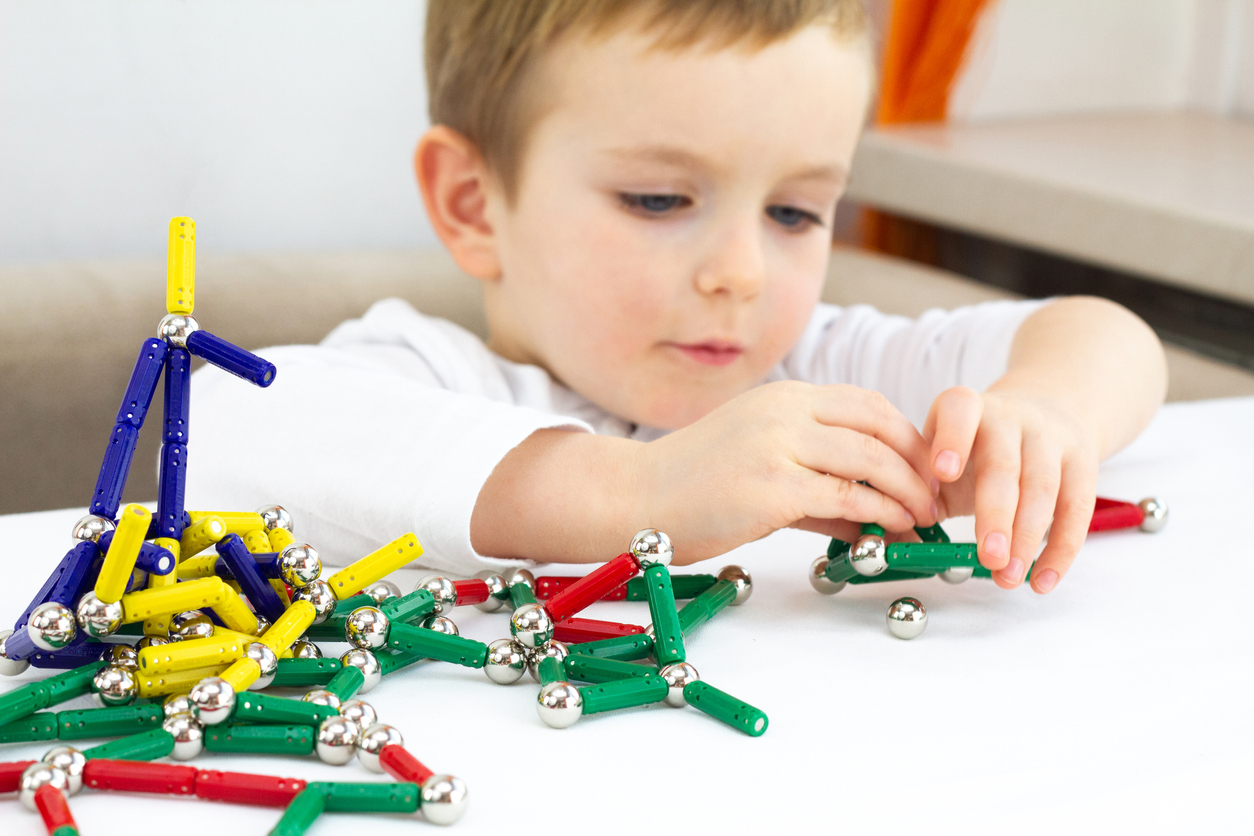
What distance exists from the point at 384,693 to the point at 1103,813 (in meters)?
0.23

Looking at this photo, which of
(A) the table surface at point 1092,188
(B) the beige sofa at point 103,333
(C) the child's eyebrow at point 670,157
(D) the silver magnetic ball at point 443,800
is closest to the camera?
(D) the silver magnetic ball at point 443,800

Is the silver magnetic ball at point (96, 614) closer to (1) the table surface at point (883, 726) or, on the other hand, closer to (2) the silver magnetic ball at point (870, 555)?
(1) the table surface at point (883, 726)

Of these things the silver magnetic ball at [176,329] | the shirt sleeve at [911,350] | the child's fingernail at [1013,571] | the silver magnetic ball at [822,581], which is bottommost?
the shirt sleeve at [911,350]

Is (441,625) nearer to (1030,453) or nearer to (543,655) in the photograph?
(543,655)

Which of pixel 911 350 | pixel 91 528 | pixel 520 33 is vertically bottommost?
pixel 911 350

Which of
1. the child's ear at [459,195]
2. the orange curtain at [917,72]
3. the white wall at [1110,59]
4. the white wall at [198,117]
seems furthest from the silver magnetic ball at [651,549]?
the white wall at [1110,59]

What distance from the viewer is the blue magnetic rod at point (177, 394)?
0.37 meters

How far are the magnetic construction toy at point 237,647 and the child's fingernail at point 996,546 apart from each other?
109 mm

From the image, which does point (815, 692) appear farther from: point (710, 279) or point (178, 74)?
point (178, 74)

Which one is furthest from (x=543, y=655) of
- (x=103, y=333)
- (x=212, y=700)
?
(x=103, y=333)

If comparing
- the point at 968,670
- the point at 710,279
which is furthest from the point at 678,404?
the point at 968,670

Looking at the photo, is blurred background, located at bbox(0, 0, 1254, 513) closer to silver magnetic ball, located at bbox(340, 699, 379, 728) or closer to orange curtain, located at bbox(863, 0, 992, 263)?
orange curtain, located at bbox(863, 0, 992, 263)

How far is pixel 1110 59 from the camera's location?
1.84 m

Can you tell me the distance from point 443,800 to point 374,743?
35 millimetres
